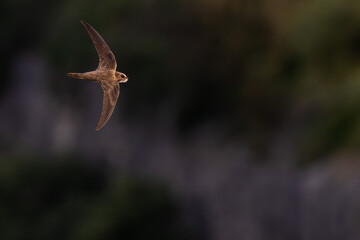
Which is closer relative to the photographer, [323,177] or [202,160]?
[323,177]

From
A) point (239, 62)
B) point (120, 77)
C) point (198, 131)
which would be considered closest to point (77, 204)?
point (198, 131)

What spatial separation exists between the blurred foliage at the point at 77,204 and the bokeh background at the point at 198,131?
2 centimetres

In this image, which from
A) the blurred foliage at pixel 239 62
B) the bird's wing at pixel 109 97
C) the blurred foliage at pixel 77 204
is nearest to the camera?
the bird's wing at pixel 109 97

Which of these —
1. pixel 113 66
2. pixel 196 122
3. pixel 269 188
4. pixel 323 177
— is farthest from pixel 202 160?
pixel 113 66

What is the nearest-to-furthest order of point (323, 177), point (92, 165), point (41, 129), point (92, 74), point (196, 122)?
point (92, 74), point (323, 177), point (196, 122), point (92, 165), point (41, 129)

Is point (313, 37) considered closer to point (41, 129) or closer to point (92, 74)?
point (41, 129)

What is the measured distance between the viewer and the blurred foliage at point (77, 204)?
635 inches

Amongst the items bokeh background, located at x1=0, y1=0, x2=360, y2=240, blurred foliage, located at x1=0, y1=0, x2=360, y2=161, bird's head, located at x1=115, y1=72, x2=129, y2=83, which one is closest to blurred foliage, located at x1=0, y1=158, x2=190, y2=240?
bokeh background, located at x1=0, y1=0, x2=360, y2=240

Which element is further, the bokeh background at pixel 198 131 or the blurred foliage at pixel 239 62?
the blurred foliage at pixel 239 62

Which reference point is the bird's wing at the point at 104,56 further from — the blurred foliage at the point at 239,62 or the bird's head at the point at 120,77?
the blurred foliage at the point at 239,62

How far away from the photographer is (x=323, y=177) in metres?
13.4

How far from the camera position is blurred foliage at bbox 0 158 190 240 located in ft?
52.9

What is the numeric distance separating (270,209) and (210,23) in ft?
11.2

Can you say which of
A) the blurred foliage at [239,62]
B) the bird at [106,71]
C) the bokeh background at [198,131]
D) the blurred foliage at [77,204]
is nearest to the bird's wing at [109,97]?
the bird at [106,71]
